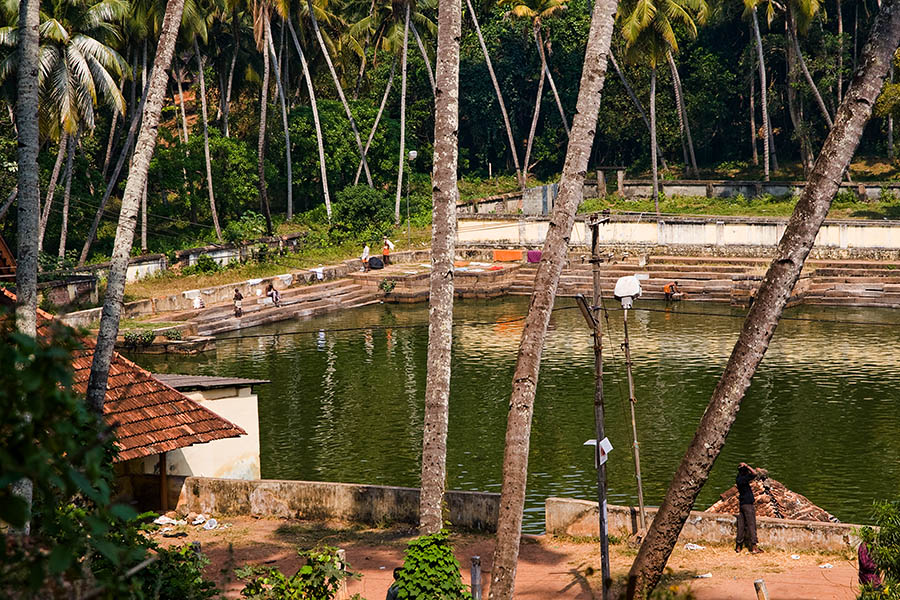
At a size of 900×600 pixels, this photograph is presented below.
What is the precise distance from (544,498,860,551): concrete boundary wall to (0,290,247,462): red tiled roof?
6015mm

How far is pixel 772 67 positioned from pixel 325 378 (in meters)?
42.0

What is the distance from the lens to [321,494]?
1841 centimetres

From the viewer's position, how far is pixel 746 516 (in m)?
15.9

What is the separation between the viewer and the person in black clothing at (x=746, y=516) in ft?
51.7

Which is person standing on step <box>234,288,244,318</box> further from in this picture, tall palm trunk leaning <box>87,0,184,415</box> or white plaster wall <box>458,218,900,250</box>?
tall palm trunk leaning <box>87,0,184,415</box>

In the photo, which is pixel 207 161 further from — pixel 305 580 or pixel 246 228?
pixel 305 580

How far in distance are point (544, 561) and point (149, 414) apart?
7.24 metres

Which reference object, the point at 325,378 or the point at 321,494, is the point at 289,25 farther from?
the point at 321,494

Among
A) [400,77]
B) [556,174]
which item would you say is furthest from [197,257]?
[556,174]

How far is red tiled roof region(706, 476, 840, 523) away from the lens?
60.3 ft

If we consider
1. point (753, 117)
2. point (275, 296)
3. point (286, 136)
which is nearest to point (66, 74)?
point (275, 296)

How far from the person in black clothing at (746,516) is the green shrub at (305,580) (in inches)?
240

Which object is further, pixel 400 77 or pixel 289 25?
pixel 400 77

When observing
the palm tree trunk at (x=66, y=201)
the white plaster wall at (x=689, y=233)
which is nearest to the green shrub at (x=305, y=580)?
the palm tree trunk at (x=66, y=201)
